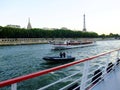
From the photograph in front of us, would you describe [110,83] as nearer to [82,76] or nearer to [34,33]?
[82,76]

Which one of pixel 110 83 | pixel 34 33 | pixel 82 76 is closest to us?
pixel 82 76

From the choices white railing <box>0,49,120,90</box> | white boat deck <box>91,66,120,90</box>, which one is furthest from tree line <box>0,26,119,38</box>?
white railing <box>0,49,120,90</box>

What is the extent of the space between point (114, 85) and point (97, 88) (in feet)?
1.95

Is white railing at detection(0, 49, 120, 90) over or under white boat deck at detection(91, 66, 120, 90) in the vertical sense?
over

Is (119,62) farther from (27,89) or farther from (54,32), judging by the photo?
(54,32)

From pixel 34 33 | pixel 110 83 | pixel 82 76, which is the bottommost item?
pixel 110 83

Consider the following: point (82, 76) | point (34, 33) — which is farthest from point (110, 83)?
point (34, 33)

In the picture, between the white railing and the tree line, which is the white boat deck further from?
the tree line

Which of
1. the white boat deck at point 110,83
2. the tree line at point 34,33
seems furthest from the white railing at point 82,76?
the tree line at point 34,33

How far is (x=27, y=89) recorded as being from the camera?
14672 millimetres

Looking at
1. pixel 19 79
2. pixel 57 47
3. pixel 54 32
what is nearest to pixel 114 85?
pixel 19 79

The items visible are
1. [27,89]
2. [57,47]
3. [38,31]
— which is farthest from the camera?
[38,31]

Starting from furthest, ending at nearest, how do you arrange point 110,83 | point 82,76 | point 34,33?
point 34,33 → point 110,83 → point 82,76

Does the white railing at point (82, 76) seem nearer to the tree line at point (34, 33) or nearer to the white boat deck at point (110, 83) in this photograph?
the white boat deck at point (110, 83)
